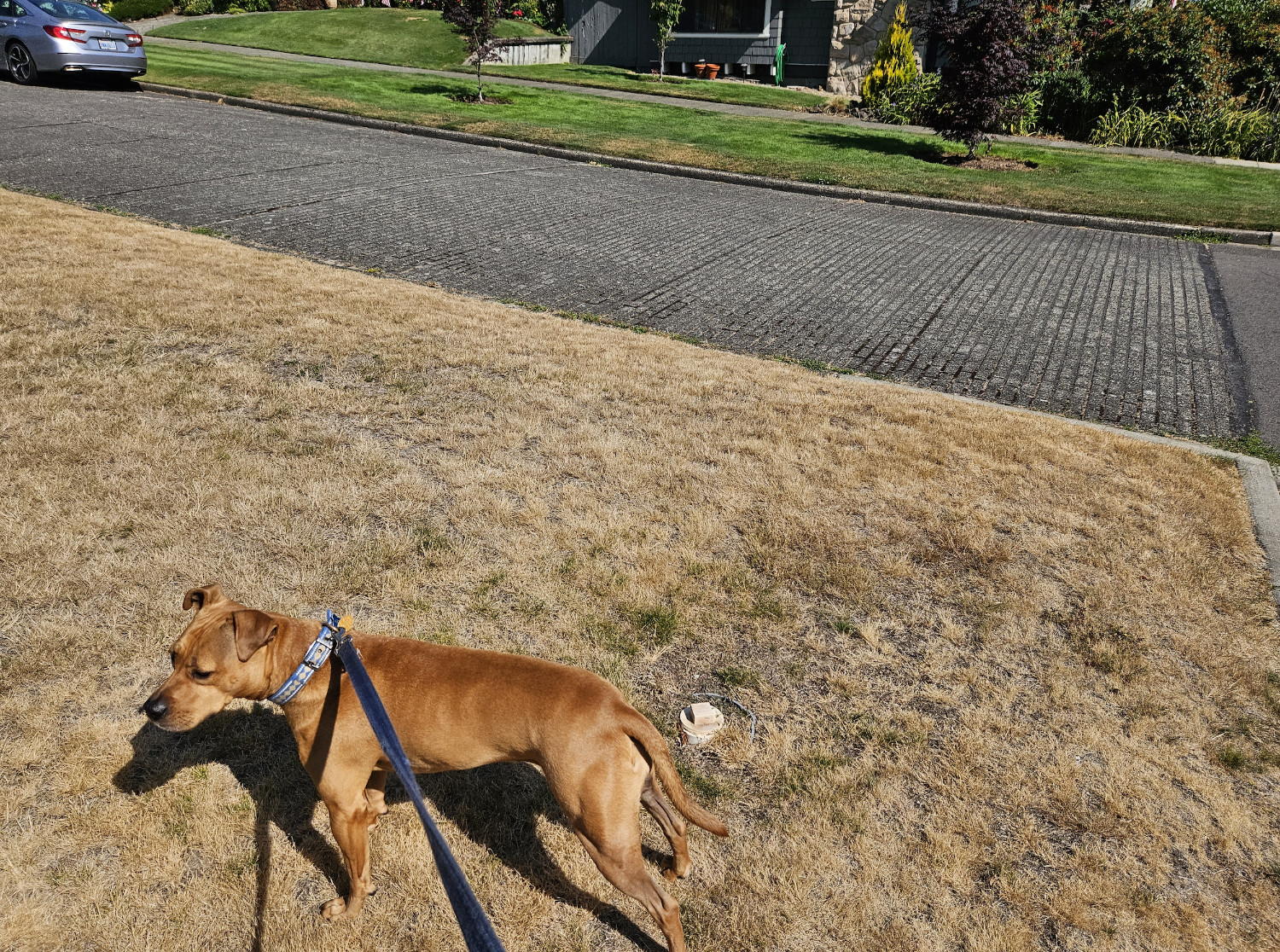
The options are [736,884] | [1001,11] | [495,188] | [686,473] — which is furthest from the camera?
[1001,11]

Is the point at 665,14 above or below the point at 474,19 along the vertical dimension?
above

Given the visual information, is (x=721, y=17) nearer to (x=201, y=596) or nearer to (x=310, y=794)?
(x=201, y=596)

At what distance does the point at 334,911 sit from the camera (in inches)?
120

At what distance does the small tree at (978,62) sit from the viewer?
15.7 meters

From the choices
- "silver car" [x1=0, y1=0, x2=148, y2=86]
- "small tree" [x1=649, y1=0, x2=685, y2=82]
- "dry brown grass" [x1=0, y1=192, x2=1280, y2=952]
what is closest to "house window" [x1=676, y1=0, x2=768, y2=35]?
"small tree" [x1=649, y1=0, x2=685, y2=82]

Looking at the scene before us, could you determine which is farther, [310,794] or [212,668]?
[310,794]

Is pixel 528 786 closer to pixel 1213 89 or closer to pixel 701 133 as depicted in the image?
pixel 701 133

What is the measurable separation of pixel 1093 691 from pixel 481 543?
3.19 meters

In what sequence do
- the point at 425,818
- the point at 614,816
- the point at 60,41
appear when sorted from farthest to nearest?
the point at 60,41 → the point at 614,816 → the point at 425,818

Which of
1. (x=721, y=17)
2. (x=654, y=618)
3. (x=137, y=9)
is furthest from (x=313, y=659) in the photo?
(x=137, y=9)

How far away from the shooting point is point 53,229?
9688 millimetres

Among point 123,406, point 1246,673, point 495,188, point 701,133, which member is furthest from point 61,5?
point 1246,673

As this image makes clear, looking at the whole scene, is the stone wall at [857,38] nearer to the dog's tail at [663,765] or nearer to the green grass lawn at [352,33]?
the green grass lawn at [352,33]

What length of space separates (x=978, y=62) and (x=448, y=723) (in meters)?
17.1
